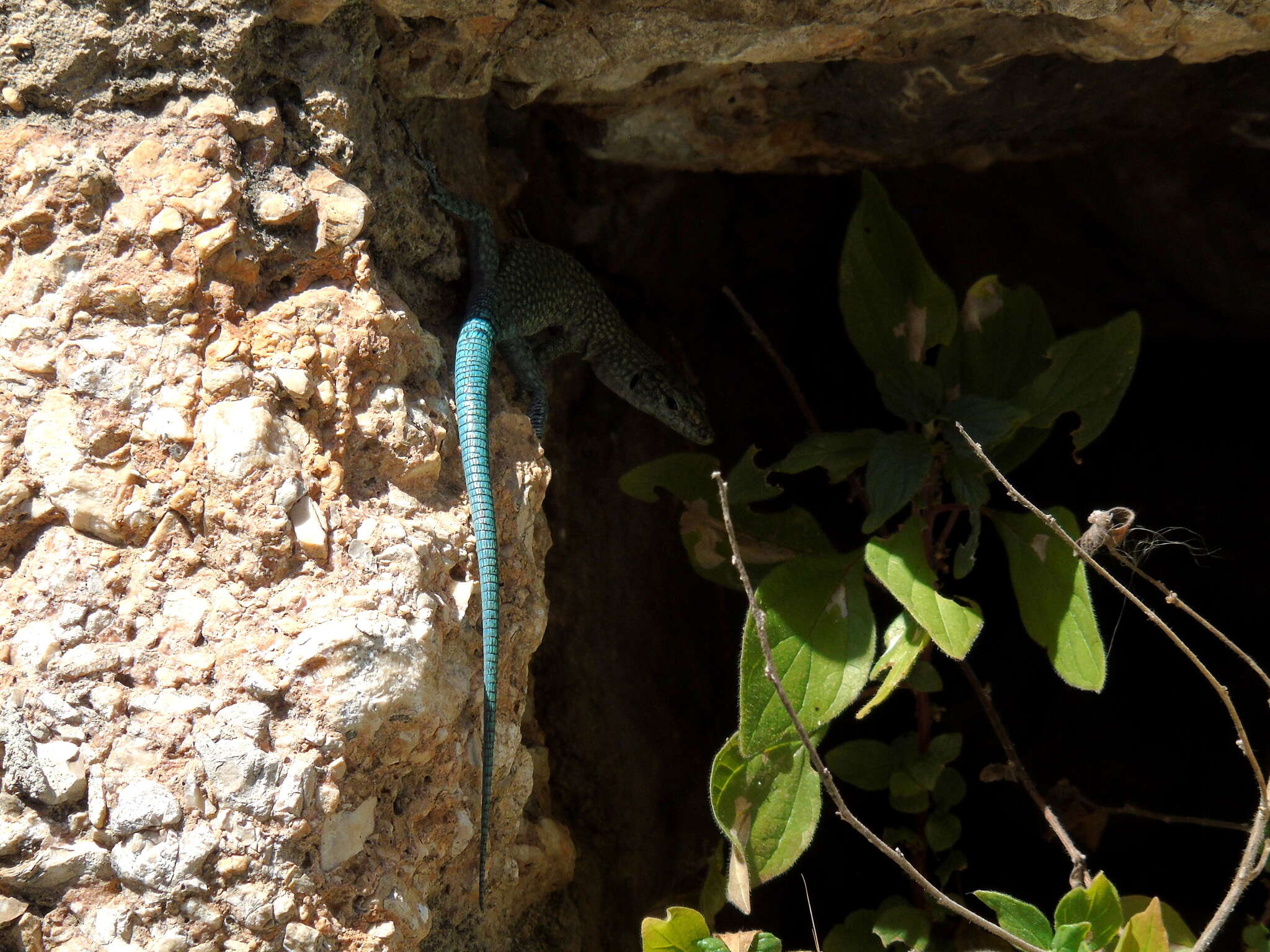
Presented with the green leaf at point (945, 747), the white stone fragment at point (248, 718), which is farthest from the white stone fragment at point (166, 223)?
the green leaf at point (945, 747)

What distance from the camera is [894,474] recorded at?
1.89 meters

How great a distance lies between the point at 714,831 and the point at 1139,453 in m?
1.68

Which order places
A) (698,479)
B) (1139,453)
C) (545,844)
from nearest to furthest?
(545,844)
(698,479)
(1139,453)

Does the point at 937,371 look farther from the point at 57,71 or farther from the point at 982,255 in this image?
the point at 57,71

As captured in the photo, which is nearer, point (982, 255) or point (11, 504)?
point (11, 504)

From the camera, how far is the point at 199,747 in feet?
3.99

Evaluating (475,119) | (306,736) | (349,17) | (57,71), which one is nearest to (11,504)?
(306,736)

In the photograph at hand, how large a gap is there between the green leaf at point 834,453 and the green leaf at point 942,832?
0.69m

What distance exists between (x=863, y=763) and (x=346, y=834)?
1.10 m

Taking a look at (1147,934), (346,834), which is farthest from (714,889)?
(346,834)

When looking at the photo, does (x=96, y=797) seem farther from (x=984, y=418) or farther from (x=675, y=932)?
(x=984, y=418)

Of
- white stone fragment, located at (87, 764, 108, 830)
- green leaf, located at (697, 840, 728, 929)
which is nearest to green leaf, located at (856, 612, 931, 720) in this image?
Result: green leaf, located at (697, 840, 728, 929)

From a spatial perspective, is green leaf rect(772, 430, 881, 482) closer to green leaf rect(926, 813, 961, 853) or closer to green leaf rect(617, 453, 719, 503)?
green leaf rect(617, 453, 719, 503)

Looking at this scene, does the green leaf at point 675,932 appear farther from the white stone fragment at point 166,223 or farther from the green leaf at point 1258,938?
the white stone fragment at point 166,223
